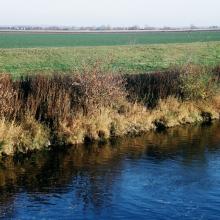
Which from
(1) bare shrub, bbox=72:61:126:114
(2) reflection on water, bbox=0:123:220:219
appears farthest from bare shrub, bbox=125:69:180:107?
(2) reflection on water, bbox=0:123:220:219

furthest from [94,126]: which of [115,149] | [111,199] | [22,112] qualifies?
[111,199]

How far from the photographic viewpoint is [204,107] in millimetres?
32250

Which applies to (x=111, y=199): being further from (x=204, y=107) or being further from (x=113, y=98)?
(x=204, y=107)

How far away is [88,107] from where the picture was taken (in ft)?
84.8

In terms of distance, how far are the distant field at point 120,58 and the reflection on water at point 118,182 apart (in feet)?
72.8

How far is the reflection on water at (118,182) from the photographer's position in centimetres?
1574

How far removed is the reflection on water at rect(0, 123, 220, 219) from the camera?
15742mm

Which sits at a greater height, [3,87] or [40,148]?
[3,87]

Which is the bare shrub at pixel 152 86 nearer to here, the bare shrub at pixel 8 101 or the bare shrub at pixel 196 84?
the bare shrub at pixel 196 84

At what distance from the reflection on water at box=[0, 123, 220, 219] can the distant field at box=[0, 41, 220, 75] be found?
22203 millimetres

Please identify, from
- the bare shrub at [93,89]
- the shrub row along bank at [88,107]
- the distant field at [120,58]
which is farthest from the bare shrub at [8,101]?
the distant field at [120,58]

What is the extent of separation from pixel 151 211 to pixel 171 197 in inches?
59.7

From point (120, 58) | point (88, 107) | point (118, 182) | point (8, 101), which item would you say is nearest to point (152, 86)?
point (88, 107)

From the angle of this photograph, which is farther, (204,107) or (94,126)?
(204,107)
